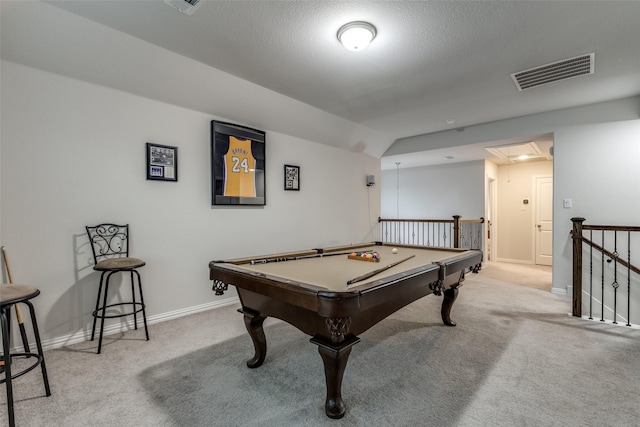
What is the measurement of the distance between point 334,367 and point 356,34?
221 centimetres

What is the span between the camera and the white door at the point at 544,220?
6176 millimetres

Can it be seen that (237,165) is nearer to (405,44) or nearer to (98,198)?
(98,198)

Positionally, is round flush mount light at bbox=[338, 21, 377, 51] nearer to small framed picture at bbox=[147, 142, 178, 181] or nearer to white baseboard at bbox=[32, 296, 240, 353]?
small framed picture at bbox=[147, 142, 178, 181]

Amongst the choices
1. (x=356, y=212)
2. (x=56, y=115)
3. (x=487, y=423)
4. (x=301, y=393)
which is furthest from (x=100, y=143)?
(x=356, y=212)

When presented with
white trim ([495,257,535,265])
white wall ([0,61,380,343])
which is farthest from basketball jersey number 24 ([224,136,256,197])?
white trim ([495,257,535,265])

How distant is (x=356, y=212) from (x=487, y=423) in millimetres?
3967

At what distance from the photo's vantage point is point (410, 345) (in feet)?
7.93

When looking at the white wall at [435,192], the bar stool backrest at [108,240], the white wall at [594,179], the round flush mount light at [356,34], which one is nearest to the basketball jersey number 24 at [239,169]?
the bar stool backrest at [108,240]

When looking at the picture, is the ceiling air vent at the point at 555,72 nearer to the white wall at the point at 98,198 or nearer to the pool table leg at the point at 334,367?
→ the white wall at the point at 98,198

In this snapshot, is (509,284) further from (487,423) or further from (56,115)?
(56,115)

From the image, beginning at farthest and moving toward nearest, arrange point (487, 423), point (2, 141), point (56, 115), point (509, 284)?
point (509, 284)
point (56, 115)
point (2, 141)
point (487, 423)

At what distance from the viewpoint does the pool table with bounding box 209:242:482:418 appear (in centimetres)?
137

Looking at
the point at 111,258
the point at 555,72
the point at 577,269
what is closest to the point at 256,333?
the point at 111,258

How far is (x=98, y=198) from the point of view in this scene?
2619mm
